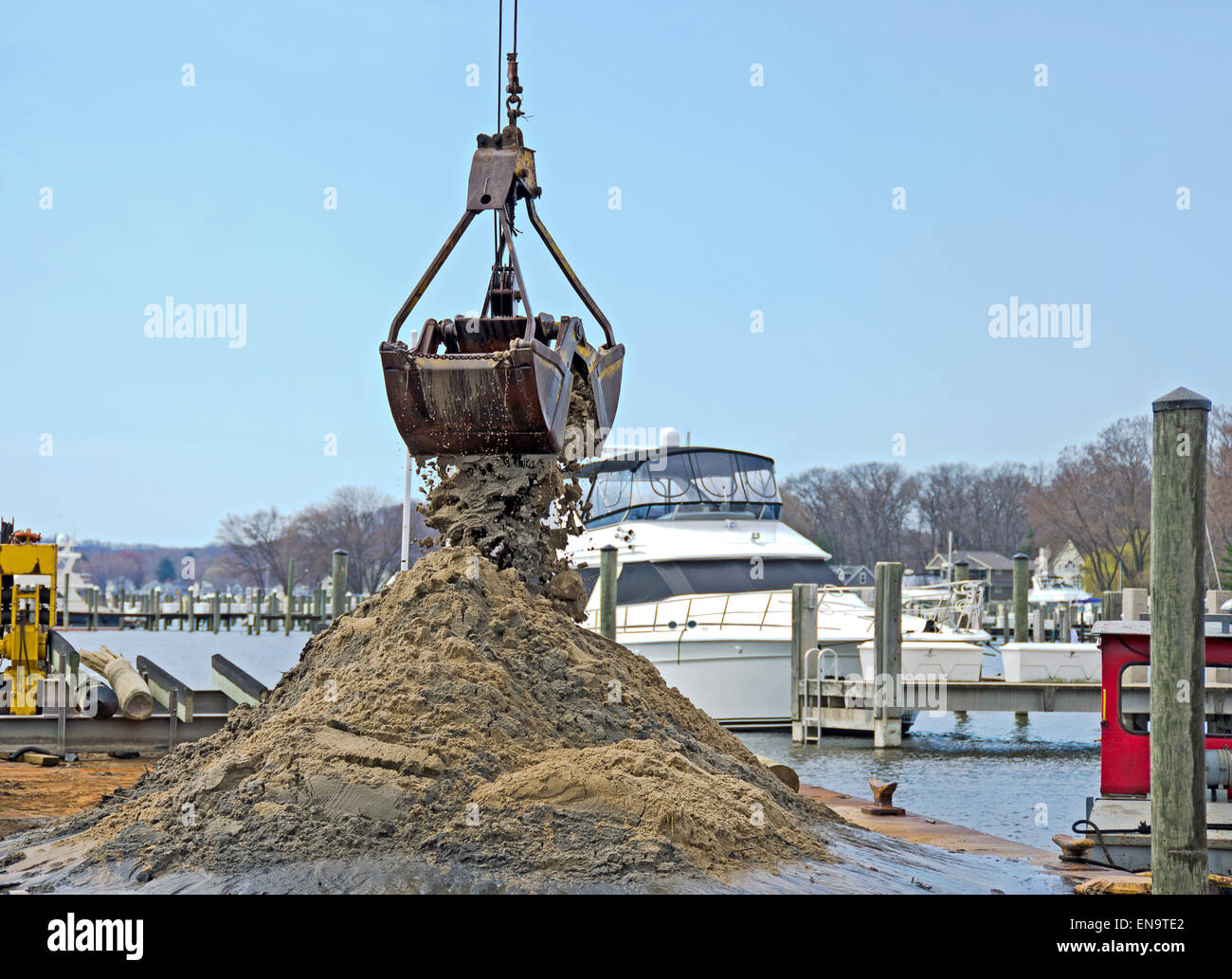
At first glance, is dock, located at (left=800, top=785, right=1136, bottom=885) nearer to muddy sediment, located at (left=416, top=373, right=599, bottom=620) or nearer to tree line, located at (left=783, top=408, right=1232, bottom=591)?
muddy sediment, located at (left=416, top=373, right=599, bottom=620)

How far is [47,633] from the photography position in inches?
659

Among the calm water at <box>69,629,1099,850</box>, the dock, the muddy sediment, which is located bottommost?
the calm water at <box>69,629,1099,850</box>

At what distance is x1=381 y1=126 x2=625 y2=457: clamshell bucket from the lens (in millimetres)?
8469

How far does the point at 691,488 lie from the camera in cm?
2606

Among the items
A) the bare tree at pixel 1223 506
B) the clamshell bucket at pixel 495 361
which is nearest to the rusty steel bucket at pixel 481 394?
the clamshell bucket at pixel 495 361

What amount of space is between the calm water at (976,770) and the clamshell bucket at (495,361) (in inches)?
263

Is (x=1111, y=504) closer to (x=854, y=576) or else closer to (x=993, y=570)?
(x=993, y=570)

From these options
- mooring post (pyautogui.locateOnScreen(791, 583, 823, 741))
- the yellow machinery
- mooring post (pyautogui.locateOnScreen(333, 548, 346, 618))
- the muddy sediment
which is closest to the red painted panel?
the muddy sediment

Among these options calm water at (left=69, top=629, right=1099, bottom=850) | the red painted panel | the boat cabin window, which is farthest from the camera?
the boat cabin window

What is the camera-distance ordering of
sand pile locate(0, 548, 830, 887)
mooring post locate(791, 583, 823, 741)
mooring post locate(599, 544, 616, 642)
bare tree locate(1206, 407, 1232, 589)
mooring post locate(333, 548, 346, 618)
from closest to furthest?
sand pile locate(0, 548, 830, 887), mooring post locate(599, 544, 616, 642), mooring post locate(791, 583, 823, 741), mooring post locate(333, 548, 346, 618), bare tree locate(1206, 407, 1232, 589)

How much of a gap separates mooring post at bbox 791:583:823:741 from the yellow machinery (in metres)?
11.1

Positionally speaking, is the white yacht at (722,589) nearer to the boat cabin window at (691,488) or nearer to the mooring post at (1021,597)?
the boat cabin window at (691,488)
